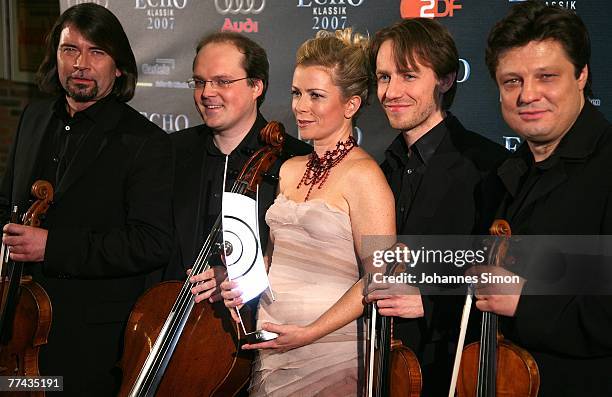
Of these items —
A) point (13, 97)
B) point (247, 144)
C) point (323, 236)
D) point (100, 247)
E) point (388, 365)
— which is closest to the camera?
point (388, 365)

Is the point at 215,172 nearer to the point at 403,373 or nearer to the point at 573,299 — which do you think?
the point at 403,373

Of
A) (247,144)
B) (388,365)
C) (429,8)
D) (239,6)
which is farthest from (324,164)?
(239,6)

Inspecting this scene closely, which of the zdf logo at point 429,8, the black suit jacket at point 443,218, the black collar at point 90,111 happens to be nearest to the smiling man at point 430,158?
the black suit jacket at point 443,218

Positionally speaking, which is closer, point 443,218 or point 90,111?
point 443,218

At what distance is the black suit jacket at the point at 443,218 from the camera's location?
253 cm

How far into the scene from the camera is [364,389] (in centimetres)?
243

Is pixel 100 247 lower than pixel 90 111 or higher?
lower

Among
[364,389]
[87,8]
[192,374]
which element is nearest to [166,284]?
[192,374]

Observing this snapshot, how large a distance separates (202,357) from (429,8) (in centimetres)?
158

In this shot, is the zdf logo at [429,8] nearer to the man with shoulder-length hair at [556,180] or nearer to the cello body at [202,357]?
the man with shoulder-length hair at [556,180]

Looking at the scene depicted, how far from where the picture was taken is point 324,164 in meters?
2.63

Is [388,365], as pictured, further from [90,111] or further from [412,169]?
[90,111]

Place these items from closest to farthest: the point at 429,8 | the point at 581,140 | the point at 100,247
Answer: the point at 581,140 → the point at 100,247 → the point at 429,8

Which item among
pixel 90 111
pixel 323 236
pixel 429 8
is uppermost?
pixel 429 8
